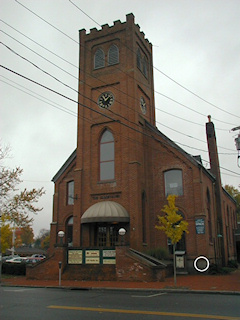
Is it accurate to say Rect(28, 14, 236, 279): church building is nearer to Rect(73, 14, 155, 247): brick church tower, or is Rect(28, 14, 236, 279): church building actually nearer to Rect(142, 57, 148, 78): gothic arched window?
Rect(73, 14, 155, 247): brick church tower

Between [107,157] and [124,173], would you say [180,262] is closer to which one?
[124,173]

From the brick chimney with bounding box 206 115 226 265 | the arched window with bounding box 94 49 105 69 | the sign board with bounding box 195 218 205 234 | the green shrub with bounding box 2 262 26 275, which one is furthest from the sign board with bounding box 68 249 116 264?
the arched window with bounding box 94 49 105 69

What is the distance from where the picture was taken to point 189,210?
2595 centimetres

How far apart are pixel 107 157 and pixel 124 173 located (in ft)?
7.57

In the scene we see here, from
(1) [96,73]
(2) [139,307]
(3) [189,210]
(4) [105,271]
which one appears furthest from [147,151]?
(2) [139,307]

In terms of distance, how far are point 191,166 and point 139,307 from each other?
58.0 feet

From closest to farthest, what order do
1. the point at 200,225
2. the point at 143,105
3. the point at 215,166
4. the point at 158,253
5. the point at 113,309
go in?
the point at 113,309 → the point at 158,253 → the point at 200,225 → the point at 143,105 → the point at 215,166

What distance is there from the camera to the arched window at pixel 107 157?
27.1 m

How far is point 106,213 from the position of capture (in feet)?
79.3

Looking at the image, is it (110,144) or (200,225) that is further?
(110,144)

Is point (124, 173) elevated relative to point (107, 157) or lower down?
lower down

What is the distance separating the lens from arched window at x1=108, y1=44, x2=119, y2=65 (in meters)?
29.1

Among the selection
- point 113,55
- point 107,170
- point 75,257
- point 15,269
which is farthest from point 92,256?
point 113,55

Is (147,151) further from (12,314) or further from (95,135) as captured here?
(12,314)
